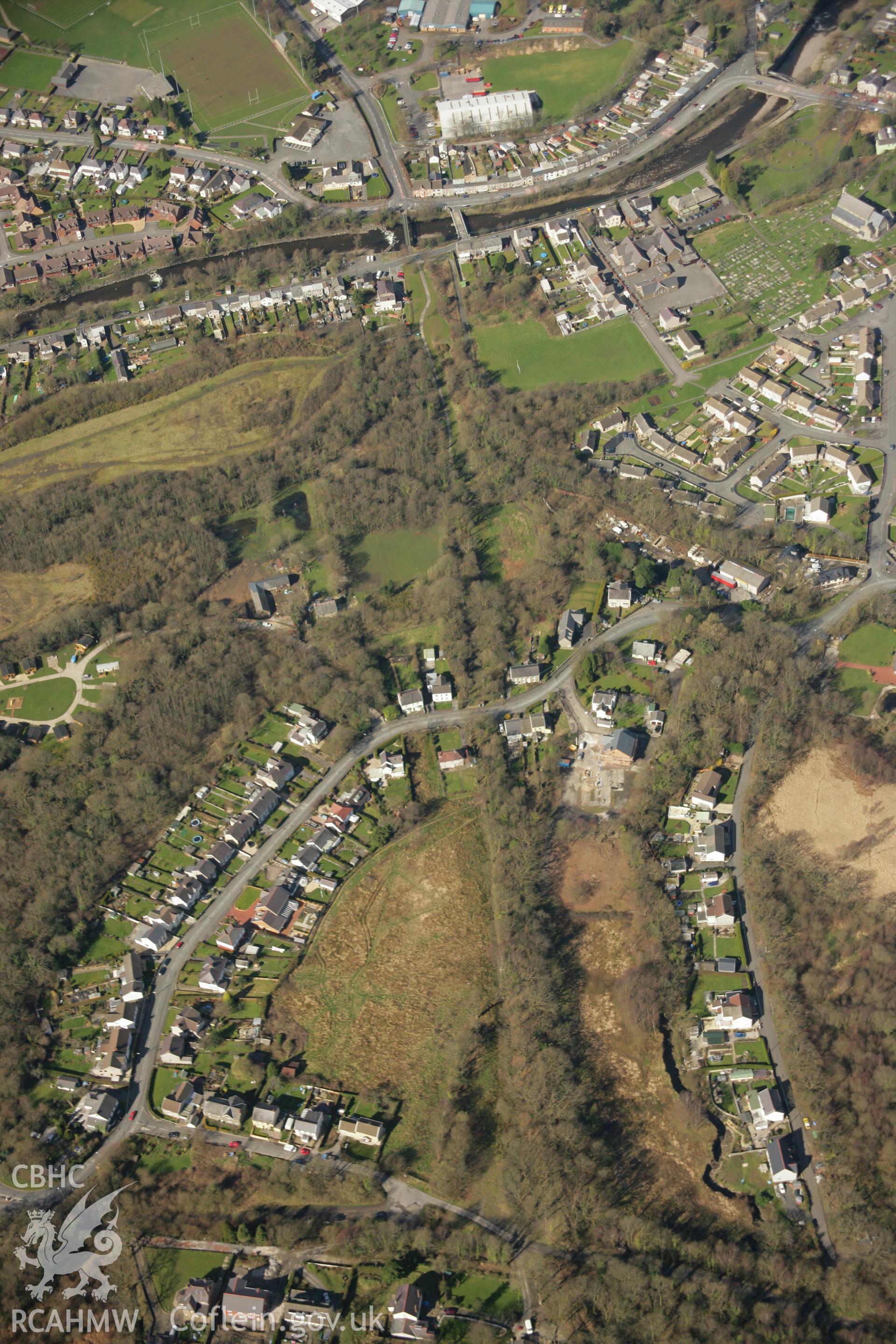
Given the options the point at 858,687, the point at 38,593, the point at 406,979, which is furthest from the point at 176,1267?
the point at 858,687

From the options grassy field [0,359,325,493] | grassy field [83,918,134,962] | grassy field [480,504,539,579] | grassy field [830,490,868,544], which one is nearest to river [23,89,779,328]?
grassy field [0,359,325,493]

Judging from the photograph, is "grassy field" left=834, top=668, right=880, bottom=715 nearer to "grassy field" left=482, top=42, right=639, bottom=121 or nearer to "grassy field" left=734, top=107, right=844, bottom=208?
"grassy field" left=734, top=107, right=844, bottom=208

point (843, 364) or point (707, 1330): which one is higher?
point (843, 364)

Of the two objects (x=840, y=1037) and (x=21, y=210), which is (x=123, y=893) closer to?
(x=840, y=1037)

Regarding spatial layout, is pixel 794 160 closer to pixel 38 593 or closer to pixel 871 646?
pixel 871 646

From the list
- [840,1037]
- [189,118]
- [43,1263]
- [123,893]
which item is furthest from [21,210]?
[840,1037]

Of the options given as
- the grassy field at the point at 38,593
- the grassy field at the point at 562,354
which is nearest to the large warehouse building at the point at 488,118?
the grassy field at the point at 562,354
